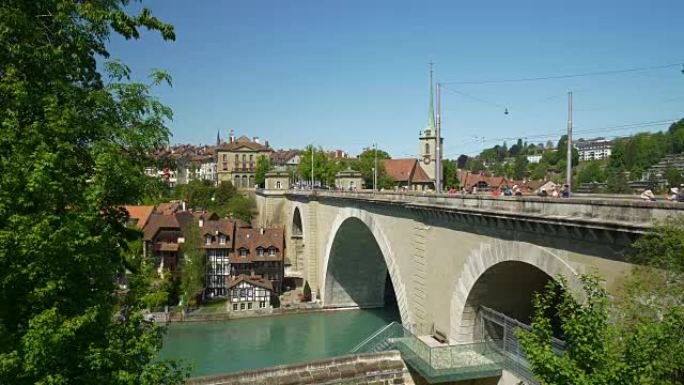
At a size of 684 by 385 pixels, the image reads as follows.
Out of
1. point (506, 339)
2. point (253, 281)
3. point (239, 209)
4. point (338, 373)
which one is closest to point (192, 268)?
point (253, 281)

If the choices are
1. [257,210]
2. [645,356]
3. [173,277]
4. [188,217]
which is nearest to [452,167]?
[257,210]

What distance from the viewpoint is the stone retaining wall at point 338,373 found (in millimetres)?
16188

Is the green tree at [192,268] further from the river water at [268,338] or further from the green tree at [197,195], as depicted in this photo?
the green tree at [197,195]

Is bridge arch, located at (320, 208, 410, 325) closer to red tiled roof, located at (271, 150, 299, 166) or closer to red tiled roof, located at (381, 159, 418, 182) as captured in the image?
red tiled roof, located at (381, 159, 418, 182)

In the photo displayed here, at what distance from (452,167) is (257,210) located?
27989 mm

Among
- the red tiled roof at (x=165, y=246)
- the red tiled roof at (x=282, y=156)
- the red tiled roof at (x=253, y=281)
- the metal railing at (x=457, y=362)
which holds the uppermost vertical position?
the red tiled roof at (x=282, y=156)

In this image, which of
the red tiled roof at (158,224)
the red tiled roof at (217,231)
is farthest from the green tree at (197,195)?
the red tiled roof at (217,231)

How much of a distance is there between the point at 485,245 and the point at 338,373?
6.64 metres

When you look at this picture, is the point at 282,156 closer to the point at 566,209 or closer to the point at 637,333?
the point at 566,209

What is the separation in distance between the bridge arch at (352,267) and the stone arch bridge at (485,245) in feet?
14.1

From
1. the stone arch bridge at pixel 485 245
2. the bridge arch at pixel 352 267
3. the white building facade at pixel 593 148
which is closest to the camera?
the stone arch bridge at pixel 485 245

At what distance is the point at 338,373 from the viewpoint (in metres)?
16.8

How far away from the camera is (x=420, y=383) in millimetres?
16156

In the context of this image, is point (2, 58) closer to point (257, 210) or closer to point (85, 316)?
point (85, 316)
